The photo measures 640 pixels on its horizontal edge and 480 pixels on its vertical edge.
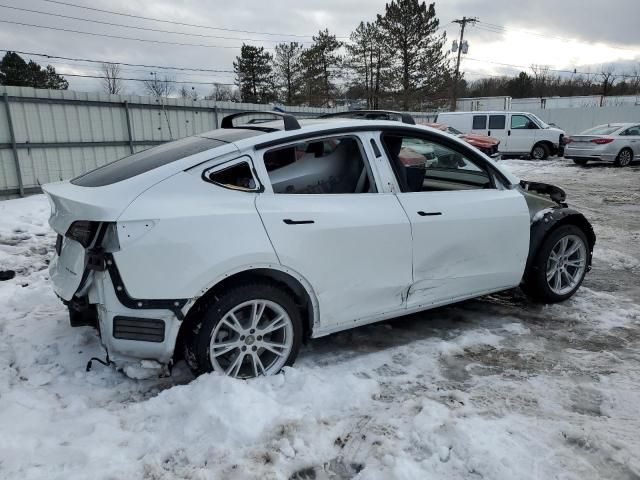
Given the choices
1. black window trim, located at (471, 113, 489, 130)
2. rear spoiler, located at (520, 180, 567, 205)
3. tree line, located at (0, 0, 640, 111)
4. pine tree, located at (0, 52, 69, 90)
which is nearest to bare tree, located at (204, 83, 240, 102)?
tree line, located at (0, 0, 640, 111)

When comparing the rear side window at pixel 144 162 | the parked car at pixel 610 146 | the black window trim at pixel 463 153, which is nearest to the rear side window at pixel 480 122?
the parked car at pixel 610 146

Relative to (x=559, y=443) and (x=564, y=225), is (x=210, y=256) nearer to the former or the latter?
(x=559, y=443)

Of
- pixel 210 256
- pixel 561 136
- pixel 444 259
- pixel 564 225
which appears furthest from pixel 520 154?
pixel 210 256

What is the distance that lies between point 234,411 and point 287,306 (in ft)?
2.23

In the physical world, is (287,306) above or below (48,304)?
above

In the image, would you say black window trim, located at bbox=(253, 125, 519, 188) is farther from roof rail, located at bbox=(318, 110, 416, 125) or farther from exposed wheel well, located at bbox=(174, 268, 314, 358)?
exposed wheel well, located at bbox=(174, 268, 314, 358)

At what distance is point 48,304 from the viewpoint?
4152mm

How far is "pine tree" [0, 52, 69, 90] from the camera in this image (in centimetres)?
3569

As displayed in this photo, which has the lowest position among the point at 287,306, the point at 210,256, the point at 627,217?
the point at 627,217

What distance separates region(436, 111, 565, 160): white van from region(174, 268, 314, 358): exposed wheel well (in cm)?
1842

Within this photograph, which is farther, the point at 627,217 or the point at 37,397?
the point at 627,217

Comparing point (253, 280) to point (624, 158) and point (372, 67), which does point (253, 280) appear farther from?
point (372, 67)

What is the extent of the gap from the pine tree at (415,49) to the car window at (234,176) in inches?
1429

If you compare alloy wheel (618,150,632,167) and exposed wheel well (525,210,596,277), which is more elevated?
exposed wheel well (525,210,596,277)
